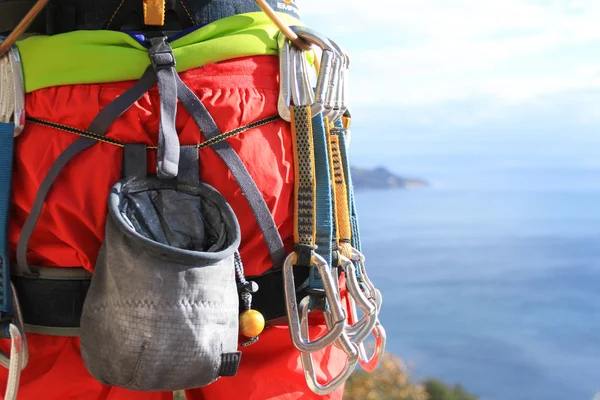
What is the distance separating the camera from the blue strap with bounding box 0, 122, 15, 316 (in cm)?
123

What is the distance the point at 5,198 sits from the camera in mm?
1231

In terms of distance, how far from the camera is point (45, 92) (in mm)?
1244

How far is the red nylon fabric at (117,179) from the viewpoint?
3.99ft

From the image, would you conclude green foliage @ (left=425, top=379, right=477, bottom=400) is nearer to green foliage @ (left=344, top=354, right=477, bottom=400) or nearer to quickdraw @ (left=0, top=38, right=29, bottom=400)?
green foliage @ (left=344, top=354, right=477, bottom=400)

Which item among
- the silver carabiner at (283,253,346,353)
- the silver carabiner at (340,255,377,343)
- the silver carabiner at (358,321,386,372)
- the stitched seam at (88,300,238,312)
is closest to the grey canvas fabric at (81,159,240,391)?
the stitched seam at (88,300,238,312)

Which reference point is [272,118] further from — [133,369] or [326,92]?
[133,369]

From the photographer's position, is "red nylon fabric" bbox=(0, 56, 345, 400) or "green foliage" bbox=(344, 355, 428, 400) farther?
"green foliage" bbox=(344, 355, 428, 400)

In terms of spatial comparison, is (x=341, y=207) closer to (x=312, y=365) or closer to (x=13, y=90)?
(x=312, y=365)

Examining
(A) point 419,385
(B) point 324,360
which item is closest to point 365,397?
(A) point 419,385

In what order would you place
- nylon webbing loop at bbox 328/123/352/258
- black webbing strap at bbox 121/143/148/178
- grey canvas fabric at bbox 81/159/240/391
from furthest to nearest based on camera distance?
nylon webbing loop at bbox 328/123/352/258 → black webbing strap at bbox 121/143/148/178 → grey canvas fabric at bbox 81/159/240/391

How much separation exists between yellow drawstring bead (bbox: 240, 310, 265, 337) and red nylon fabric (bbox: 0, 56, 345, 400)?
0.24 feet

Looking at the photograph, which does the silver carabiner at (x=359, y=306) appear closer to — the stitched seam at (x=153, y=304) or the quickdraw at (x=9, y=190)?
the stitched seam at (x=153, y=304)

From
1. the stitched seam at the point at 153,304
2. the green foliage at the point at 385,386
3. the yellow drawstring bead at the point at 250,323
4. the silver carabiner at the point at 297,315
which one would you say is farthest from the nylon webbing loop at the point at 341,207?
the green foliage at the point at 385,386

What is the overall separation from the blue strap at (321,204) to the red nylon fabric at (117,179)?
0.05 metres
